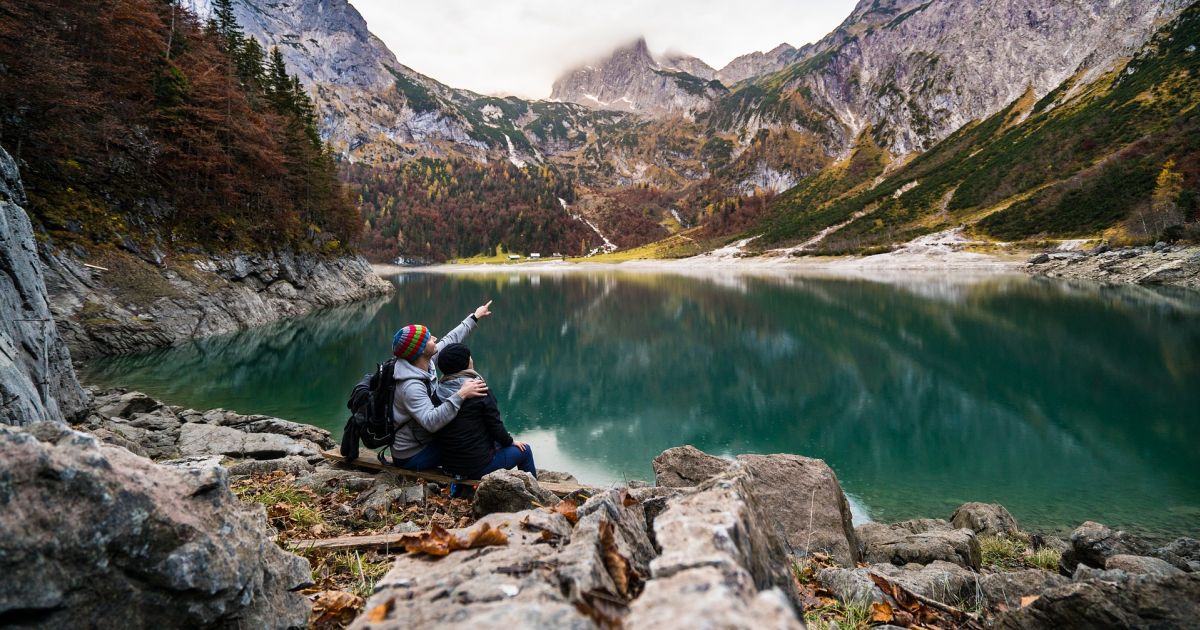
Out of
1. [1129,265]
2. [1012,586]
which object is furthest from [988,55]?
[1012,586]

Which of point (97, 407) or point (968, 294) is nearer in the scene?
point (97, 407)

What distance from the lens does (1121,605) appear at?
327cm

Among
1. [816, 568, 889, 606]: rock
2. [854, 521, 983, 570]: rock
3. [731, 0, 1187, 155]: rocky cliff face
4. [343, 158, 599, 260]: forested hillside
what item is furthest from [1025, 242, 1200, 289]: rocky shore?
[343, 158, 599, 260]: forested hillside

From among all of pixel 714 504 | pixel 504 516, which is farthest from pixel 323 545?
pixel 714 504

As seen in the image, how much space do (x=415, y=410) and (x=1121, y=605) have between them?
6.26 m

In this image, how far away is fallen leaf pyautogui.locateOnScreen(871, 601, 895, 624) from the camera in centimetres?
363

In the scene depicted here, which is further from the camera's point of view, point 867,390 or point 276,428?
point 867,390

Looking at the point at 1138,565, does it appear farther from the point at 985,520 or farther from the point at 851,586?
the point at 851,586

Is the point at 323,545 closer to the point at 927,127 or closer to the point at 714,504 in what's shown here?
the point at 714,504

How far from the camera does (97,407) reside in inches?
473

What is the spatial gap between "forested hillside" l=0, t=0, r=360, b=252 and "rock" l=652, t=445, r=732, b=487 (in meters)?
27.9

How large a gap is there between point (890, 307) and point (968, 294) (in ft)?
35.2

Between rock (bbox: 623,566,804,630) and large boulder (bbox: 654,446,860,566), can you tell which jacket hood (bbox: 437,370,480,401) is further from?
rock (bbox: 623,566,804,630)

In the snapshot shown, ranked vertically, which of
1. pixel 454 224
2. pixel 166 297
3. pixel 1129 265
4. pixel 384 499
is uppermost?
pixel 454 224
